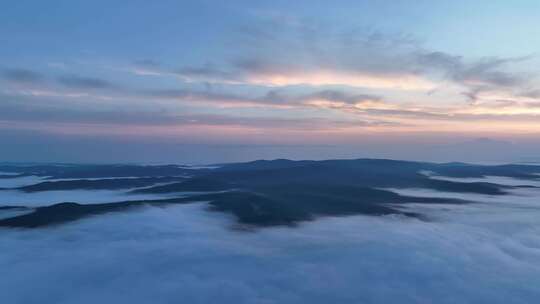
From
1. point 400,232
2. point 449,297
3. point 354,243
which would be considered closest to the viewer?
point 449,297

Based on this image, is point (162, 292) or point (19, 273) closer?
point (162, 292)

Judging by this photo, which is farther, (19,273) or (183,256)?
(183,256)

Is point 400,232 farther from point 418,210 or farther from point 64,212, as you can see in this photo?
point 64,212

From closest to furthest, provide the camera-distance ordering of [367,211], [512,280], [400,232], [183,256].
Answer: [512,280], [183,256], [400,232], [367,211]

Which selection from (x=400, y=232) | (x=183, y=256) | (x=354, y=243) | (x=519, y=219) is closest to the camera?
(x=183, y=256)

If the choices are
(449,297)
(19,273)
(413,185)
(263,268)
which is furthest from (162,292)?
(413,185)

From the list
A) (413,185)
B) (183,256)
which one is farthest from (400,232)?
(413,185)

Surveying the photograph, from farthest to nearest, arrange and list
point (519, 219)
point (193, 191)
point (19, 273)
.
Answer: point (193, 191), point (519, 219), point (19, 273)

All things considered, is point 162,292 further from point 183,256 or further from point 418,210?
point 418,210
